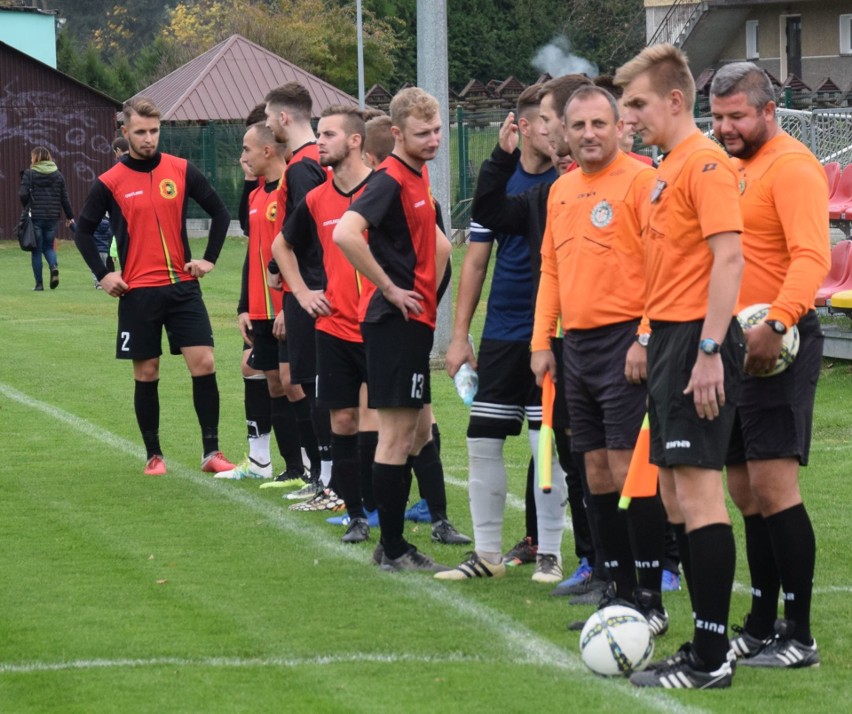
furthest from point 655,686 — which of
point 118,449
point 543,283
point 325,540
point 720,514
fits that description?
point 118,449

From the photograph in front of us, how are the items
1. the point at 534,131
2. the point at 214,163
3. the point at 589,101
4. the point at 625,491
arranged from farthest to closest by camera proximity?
the point at 214,163
the point at 534,131
the point at 589,101
the point at 625,491

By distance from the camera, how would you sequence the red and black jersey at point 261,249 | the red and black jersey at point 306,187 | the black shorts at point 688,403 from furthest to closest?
1. the red and black jersey at point 261,249
2. the red and black jersey at point 306,187
3. the black shorts at point 688,403

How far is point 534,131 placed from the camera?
6.53 m

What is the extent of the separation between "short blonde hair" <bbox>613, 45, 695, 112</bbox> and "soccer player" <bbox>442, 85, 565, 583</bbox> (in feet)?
5.17

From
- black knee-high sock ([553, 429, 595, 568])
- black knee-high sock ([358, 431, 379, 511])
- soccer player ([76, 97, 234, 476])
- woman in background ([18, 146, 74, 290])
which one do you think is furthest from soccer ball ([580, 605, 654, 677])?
woman in background ([18, 146, 74, 290])

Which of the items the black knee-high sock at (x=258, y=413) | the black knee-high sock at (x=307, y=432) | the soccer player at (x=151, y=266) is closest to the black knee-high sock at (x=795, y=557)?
the black knee-high sock at (x=307, y=432)

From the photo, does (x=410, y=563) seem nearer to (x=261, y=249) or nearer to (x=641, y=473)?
(x=641, y=473)

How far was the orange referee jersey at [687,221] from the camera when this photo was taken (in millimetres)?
4738

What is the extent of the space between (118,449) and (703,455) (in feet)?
21.7

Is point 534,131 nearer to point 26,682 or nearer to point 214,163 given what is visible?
point 26,682

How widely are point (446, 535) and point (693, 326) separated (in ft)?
9.99

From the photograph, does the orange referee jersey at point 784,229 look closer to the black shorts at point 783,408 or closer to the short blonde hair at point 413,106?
the black shorts at point 783,408

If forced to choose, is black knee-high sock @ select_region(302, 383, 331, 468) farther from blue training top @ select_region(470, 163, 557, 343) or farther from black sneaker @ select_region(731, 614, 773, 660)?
black sneaker @ select_region(731, 614, 773, 660)

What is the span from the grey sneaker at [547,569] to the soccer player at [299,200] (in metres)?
1.99
